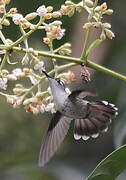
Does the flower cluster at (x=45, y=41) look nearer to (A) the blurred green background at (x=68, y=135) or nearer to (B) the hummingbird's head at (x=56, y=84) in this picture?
(B) the hummingbird's head at (x=56, y=84)

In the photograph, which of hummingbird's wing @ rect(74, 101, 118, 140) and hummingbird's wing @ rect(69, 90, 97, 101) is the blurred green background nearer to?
hummingbird's wing @ rect(74, 101, 118, 140)

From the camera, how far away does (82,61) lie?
1.73 m

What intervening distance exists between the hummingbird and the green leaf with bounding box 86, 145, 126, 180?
3.1 inches

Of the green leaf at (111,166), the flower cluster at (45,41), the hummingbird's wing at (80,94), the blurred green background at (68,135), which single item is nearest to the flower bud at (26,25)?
the flower cluster at (45,41)

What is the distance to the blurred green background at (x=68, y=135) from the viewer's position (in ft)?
8.71

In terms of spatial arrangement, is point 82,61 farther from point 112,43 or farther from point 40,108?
point 112,43

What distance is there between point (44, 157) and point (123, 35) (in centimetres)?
153

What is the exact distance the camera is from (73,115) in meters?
1.73

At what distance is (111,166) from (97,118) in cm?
15

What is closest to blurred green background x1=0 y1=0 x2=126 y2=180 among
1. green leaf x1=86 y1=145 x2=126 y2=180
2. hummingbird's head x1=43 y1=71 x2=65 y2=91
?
green leaf x1=86 y1=145 x2=126 y2=180

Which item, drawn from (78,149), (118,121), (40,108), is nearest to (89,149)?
(78,149)

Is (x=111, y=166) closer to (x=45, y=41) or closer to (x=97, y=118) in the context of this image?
(x=97, y=118)

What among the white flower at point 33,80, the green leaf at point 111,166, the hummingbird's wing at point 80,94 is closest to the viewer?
the hummingbird's wing at point 80,94

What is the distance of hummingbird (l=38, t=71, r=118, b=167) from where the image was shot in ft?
5.59
